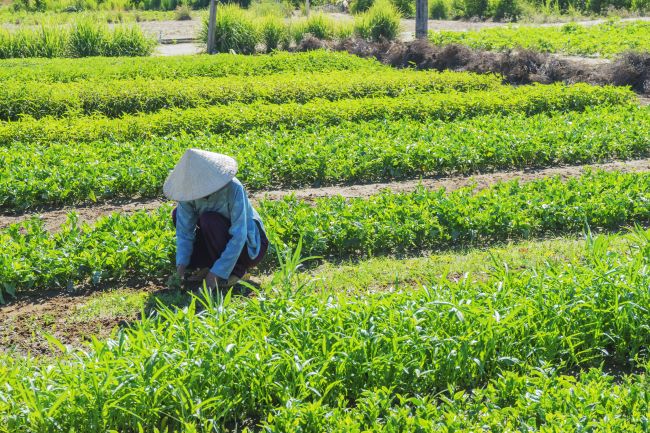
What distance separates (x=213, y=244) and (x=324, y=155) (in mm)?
3406

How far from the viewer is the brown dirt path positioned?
323 inches

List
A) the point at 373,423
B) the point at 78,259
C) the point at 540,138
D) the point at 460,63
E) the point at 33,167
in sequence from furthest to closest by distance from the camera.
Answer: the point at 460,63, the point at 540,138, the point at 33,167, the point at 78,259, the point at 373,423

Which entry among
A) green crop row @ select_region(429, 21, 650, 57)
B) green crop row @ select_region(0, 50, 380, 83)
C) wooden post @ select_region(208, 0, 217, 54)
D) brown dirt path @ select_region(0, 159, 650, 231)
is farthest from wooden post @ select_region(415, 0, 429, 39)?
brown dirt path @ select_region(0, 159, 650, 231)

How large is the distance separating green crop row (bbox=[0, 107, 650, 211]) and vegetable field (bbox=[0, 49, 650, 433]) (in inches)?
1.2

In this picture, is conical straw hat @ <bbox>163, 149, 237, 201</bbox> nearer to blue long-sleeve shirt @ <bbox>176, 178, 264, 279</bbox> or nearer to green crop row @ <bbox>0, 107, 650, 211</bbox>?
blue long-sleeve shirt @ <bbox>176, 178, 264, 279</bbox>

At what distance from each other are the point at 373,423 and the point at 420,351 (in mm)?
677

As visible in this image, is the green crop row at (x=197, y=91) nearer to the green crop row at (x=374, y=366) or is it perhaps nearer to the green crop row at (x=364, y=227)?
the green crop row at (x=364, y=227)

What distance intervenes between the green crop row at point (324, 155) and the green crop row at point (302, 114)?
1.73 ft

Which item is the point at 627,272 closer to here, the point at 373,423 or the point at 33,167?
the point at 373,423

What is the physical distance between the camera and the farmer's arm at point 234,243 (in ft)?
19.3

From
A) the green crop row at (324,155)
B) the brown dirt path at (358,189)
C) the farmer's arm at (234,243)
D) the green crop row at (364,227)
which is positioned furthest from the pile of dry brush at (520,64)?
the farmer's arm at (234,243)

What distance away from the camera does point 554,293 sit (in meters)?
5.19

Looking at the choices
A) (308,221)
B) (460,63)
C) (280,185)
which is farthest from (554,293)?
(460,63)

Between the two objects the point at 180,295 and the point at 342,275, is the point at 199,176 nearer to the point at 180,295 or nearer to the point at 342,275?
the point at 180,295
